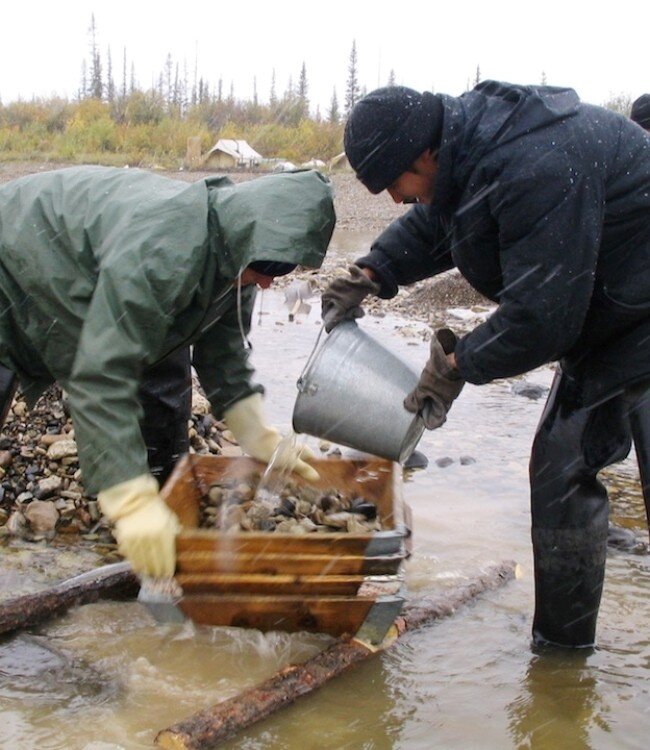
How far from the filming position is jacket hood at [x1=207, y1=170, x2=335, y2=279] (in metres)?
2.63

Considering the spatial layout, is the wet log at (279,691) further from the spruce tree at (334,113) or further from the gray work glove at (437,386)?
the spruce tree at (334,113)

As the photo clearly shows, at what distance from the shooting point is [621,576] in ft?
12.6

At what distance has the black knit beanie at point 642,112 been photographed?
217 inches

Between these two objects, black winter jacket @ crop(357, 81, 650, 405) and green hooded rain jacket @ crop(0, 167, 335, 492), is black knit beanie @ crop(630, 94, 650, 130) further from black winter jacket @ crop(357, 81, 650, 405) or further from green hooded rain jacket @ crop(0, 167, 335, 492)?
green hooded rain jacket @ crop(0, 167, 335, 492)

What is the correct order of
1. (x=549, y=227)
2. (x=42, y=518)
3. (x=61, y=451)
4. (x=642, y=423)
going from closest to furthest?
1. (x=549, y=227)
2. (x=642, y=423)
3. (x=42, y=518)
4. (x=61, y=451)

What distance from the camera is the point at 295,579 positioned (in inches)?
110

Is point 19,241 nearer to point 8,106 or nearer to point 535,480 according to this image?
point 535,480

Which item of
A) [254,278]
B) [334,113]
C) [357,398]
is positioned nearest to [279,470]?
[357,398]

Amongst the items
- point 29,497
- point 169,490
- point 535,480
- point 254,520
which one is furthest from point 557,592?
point 29,497

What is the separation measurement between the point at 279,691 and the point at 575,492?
3.71 ft

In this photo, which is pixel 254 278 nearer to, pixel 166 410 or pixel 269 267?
pixel 269 267

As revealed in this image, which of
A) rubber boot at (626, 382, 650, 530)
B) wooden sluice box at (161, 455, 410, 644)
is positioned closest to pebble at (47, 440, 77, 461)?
wooden sluice box at (161, 455, 410, 644)

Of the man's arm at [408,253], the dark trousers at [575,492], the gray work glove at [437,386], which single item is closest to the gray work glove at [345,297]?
the man's arm at [408,253]

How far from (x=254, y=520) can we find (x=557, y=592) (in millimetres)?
1079
